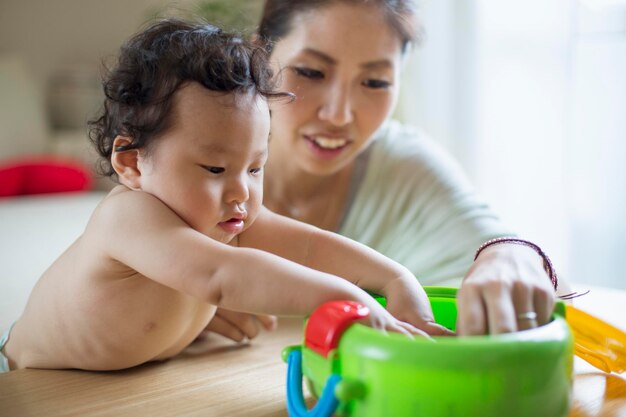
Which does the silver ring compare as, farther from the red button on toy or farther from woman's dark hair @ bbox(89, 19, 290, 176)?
woman's dark hair @ bbox(89, 19, 290, 176)

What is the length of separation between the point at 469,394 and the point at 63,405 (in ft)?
1.44

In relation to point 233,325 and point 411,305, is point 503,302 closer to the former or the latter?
point 411,305

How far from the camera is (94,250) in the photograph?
829 mm

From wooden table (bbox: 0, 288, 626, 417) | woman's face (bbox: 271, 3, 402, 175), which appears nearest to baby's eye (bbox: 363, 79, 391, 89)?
woman's face (bbox: 271, 3, 402, 175)

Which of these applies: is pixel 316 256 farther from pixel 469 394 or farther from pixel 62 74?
pixel 62 74

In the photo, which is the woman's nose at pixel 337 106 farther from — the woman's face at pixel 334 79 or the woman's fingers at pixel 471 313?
the woman's fingers at pixel 471 313

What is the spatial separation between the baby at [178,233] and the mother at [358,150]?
1.10 ft

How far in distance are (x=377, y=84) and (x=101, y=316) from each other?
2.15 ft

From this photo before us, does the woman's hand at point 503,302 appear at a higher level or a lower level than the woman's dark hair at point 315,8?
lower

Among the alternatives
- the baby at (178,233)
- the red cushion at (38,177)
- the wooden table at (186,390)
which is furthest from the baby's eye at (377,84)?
the red cushion at (38,177)

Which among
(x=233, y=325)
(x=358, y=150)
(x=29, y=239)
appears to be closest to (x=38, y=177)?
(x=29, y=239)

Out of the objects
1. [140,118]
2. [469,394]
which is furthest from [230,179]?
[469,394]

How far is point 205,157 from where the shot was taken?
2.55 ft

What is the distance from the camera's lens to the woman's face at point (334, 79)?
123 centimetres
